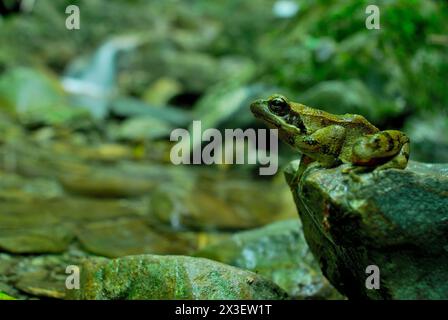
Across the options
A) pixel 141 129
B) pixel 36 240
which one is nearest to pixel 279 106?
pixel 36 240

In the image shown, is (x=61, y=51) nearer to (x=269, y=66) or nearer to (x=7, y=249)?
(x=269, y=66)

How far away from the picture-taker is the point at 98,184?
25.0ft

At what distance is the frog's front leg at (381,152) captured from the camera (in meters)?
2.09

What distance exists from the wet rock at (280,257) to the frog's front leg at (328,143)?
4.71ft

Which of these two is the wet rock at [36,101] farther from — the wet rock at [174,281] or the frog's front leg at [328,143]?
the frog's front leg at [328,143]

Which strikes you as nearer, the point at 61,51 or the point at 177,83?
the point at 177,83

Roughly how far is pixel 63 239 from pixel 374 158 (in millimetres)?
3516

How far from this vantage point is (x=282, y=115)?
2465mm

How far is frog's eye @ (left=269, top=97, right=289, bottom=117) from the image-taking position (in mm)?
2451

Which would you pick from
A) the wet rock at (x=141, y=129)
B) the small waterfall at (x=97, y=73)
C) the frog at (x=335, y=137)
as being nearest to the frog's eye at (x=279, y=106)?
the frog at (x=335, y=137)

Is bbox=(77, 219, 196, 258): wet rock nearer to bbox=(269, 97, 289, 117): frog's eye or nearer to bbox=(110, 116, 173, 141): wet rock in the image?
bbox=(269, 97, 289, 117): frog's eye

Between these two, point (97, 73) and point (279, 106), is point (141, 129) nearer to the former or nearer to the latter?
point (97, 73)

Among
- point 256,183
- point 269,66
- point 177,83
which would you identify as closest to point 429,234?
point 256,183

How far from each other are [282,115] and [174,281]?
3.63ft
